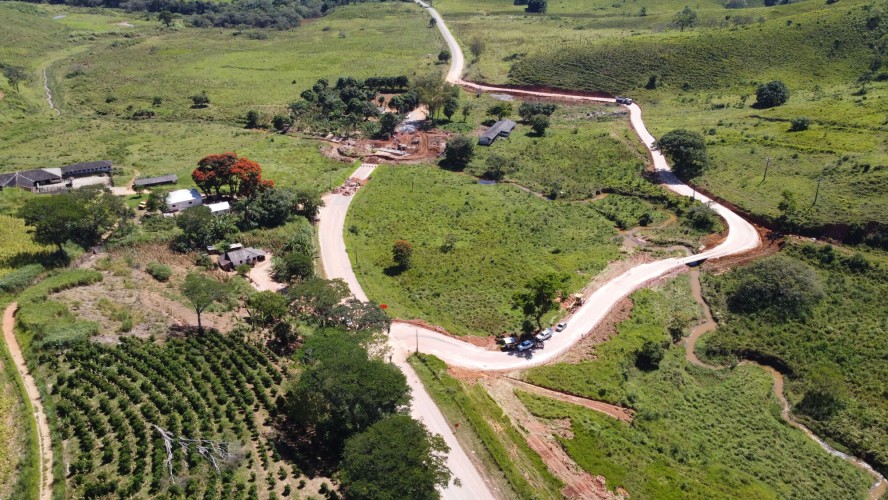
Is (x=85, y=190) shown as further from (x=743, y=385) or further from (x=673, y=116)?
(x=673, y=116)

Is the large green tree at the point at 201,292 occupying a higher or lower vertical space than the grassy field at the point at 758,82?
lower

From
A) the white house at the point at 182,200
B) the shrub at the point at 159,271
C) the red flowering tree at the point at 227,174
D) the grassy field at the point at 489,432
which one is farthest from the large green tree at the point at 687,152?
the shrub at the point at 159,271

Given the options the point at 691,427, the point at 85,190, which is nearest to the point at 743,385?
the point at 691,427

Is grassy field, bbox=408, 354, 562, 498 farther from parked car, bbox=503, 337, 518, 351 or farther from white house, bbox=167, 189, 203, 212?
white house, bbox=167, 189, 203, 212

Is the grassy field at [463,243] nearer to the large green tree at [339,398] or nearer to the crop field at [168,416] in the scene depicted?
the large green tree at [339,398]

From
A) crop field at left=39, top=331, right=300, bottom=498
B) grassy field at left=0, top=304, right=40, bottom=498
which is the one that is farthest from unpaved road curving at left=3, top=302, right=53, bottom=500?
crop field at left=39, top=331, right=300, bottom=498

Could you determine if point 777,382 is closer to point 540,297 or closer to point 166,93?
point 540,297
